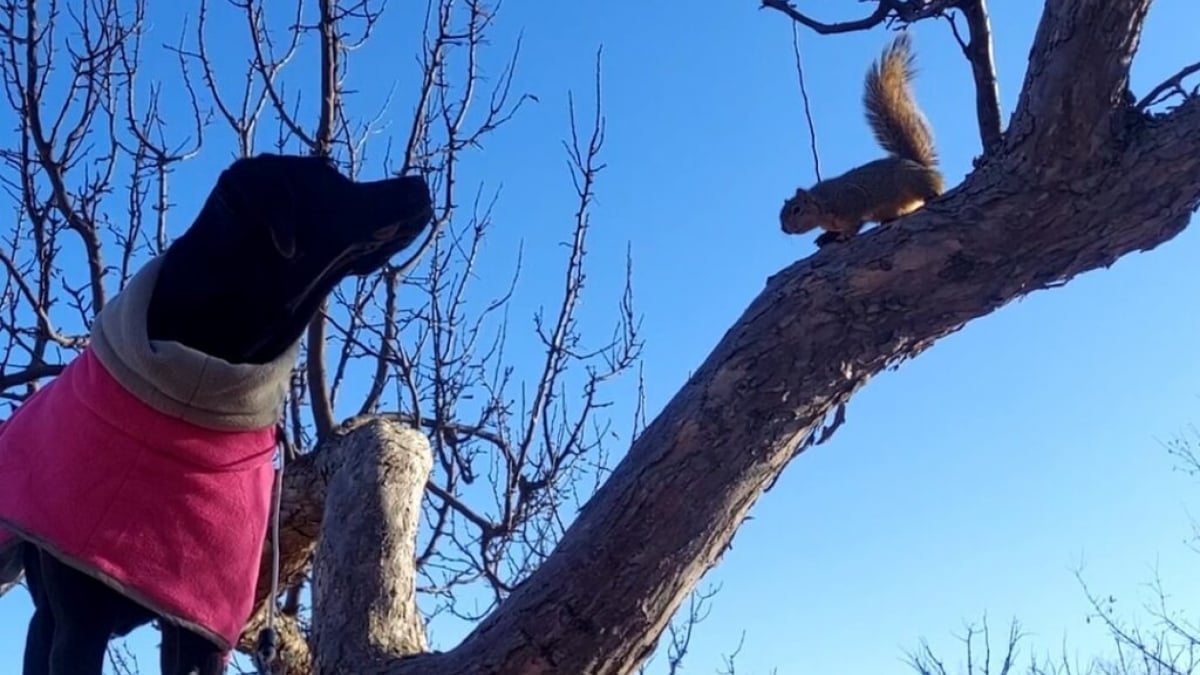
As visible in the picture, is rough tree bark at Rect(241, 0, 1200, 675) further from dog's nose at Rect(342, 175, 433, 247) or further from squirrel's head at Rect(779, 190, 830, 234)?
squirrel's head at Rect(779, 190, 830, 234)

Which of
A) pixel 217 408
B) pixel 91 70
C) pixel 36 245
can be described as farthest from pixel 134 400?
pixel 91 70

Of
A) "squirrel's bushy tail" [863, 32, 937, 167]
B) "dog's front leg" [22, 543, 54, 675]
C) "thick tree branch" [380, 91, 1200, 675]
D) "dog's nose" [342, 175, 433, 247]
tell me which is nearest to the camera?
"thick tree branch" [380, 91, 1200, 675]

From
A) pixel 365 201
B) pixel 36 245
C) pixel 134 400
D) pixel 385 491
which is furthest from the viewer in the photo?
pixel 36 245

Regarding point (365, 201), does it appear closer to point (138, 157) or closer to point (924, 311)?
point (924, 311)

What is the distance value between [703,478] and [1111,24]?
2.42 feet

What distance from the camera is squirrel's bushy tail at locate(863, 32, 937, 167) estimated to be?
11.2ft

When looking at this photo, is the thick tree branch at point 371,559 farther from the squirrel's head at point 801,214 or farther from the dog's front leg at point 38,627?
the squirrel's head at point 801,214

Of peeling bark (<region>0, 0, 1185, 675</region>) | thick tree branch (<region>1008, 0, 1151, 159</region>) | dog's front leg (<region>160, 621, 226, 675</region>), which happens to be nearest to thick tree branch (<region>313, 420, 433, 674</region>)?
dog's front leg (<region>160, 621, 226, 675</region>)

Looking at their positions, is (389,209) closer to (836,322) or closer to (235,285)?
(235,285)

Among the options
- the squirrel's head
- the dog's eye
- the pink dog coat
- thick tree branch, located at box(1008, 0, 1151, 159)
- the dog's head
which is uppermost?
the squirrel's head

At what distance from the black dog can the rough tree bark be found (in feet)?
1.45

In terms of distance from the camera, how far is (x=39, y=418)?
1.69 meters

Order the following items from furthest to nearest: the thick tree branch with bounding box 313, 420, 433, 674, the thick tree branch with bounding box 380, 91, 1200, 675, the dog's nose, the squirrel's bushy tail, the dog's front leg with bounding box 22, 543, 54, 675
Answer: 1. the squirrel's bushy tail
2. the thick tree branch with bounding box 313, 420, 433, 674
3. the dog's nose
4. the dog's front leg with bounding box 22, 543, 54, 675
5. the thick tree branch with bounding box 380, 91, 1200, 675

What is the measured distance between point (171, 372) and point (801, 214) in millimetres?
2827
